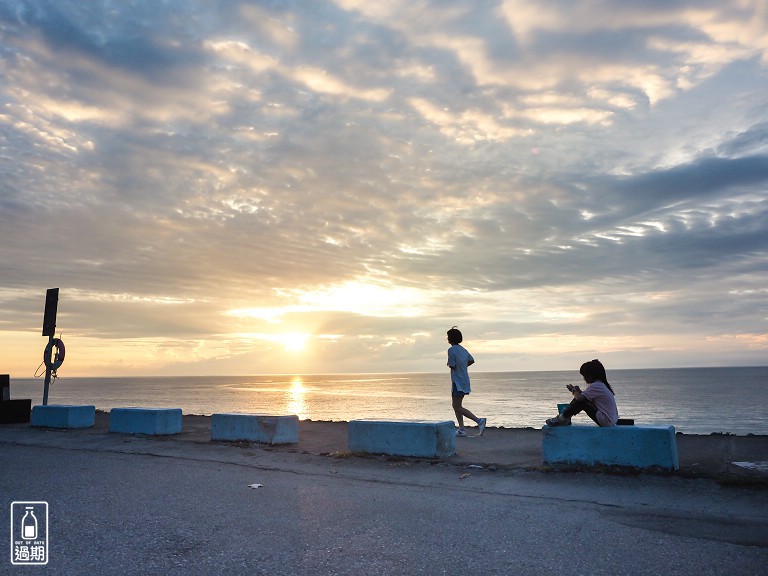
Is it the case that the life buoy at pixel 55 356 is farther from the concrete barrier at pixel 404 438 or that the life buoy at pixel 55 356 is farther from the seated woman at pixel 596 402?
the seated woman at pixel 596 402

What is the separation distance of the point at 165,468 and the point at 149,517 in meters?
3.28

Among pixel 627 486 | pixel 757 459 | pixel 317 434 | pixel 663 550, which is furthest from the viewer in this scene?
pixel 317 434

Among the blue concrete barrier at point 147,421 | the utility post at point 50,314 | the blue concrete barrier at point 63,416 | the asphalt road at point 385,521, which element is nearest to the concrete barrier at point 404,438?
the asphalt road at point 385,521

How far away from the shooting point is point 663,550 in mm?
4570

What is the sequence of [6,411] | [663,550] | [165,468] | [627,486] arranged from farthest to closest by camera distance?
1. [6,411]
2. [165,468]
3. [627,486]
4. [663,550]

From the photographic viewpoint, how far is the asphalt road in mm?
4336

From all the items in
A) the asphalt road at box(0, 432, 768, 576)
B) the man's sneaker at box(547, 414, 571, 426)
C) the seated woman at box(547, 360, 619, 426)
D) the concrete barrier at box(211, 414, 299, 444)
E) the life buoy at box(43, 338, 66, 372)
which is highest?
the life buoy at box(43, 338, 66, 372)

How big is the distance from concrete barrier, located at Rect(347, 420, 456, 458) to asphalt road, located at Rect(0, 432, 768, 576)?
34 cm

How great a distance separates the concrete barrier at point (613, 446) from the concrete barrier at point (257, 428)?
207 inches

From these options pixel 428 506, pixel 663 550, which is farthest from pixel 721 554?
pixel 428 506

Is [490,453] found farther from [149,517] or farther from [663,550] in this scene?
[149,517]

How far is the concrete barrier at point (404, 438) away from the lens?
8.82 metres

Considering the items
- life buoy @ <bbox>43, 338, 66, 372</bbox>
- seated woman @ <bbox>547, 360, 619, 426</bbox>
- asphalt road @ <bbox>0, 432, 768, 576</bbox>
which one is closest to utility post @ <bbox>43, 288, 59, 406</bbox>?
life buoy @ <bbox>43, 338, 66, 372</bbox>
